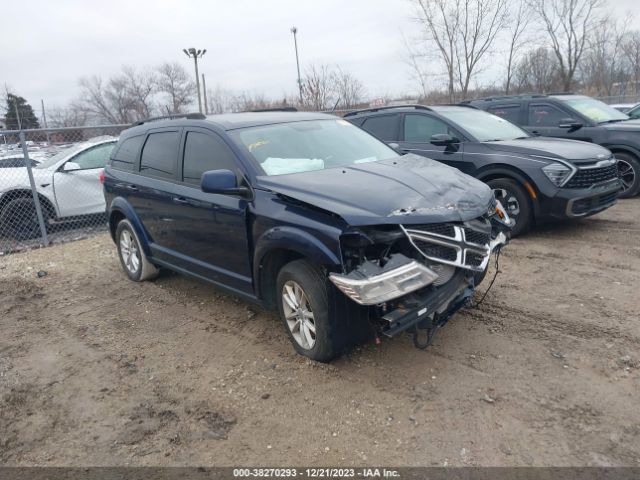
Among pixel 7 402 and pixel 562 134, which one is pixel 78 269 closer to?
pixel 7 402

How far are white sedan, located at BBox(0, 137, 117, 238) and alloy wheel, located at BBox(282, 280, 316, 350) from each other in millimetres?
6296

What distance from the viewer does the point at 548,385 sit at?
3262mm

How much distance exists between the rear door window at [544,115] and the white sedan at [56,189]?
7.63m

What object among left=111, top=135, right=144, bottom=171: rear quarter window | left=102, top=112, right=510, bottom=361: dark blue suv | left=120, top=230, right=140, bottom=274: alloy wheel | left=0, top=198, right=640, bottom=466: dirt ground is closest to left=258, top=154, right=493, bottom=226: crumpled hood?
left=102, top=112, right=510, bottom=361: dark blue suv

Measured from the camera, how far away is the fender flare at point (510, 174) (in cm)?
633

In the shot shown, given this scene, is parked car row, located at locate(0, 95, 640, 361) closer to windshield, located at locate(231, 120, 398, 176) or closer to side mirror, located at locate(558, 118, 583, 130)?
windshield, located at locate(231, 120, 398, 176)

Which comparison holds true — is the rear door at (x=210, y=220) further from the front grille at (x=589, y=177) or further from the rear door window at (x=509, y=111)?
the rear door window at (x=509, y=111)

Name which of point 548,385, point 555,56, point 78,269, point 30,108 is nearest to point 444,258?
point 548,385

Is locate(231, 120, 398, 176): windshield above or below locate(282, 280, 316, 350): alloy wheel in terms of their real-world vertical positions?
above

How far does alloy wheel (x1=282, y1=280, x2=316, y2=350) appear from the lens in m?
3.60

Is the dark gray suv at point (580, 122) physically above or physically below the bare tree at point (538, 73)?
Answer: below

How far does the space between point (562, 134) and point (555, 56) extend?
19304 mm

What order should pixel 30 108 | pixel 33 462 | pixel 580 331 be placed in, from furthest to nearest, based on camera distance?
pixel 30 108 → pixel 580 331 → pixel 33 462

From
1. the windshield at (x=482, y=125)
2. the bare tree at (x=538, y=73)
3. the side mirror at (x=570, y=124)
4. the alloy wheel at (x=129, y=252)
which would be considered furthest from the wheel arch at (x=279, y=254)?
the bare tree at (x=538, y=73)
